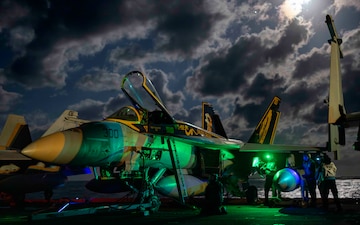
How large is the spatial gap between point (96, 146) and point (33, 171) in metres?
9.62

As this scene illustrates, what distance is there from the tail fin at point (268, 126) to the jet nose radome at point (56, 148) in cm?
1289

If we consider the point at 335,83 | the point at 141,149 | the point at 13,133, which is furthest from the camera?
the point at 13,133

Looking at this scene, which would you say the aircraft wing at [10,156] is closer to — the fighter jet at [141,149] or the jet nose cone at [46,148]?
the fighter jet at [141,149]

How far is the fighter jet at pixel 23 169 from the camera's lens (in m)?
16.2

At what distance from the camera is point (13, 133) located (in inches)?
888

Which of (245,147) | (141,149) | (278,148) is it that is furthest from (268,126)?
(141,149)

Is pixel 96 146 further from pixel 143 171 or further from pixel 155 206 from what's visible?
pixel 155 206

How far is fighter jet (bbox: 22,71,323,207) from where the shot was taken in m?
9.00

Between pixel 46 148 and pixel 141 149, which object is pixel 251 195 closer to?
pixel 141 149

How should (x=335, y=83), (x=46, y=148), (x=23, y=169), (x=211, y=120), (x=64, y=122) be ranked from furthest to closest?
1. (x=211, y=120)
2. (x=64, y=122)
3. (x=23, y=169)
4. (x=46, y=148)
5. (x=335, y=83)

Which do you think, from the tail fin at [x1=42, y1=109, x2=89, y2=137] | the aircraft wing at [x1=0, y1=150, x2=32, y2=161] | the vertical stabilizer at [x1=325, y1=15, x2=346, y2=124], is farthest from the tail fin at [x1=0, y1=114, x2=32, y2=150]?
the vertical stabilizer at [x1=325, y1=15, x2=346, y2=124]

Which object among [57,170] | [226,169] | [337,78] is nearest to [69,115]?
[57,170]

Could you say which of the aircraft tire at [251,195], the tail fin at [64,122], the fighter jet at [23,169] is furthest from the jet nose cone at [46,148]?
the tail fin at [64,122]

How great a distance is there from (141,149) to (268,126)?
11.5m
